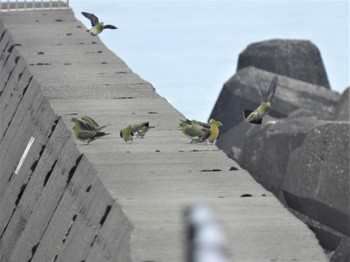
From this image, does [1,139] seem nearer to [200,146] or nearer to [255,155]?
[200,146]

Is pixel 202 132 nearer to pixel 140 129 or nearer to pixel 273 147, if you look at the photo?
pixel 140 129

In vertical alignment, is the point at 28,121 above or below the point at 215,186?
below

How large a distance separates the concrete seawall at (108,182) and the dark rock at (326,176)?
3081mm

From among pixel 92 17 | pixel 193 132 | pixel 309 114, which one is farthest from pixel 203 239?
pixel 309 114

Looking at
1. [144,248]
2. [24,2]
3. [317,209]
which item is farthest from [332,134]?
[144,248]

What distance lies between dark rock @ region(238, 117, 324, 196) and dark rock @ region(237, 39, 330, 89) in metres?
6.33

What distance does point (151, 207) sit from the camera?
6.77 m

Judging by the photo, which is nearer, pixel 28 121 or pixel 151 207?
pixel 151 207

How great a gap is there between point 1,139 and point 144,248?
6.78 metres

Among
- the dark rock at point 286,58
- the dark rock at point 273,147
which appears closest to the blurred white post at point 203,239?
the dark rock at point 273,147

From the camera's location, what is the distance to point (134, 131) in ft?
28.6

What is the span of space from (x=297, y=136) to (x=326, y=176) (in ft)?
9.51

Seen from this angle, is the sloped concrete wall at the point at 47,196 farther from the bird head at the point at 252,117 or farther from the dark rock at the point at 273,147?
the dark rock at the point at 273,147

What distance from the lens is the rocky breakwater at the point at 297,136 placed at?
1525 centimetres
